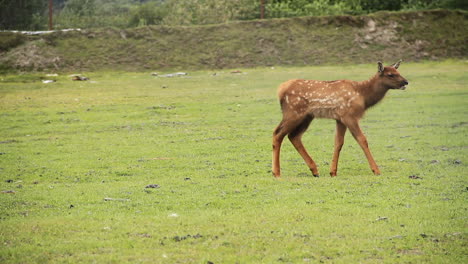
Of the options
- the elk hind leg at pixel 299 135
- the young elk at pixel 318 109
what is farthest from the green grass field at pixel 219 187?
the elk hind leg at pixel 299 135

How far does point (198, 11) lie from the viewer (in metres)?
53.2

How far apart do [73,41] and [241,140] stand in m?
28.7

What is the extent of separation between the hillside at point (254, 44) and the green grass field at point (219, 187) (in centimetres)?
1592

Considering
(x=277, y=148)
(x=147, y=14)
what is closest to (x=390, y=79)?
(x=277, y=148)

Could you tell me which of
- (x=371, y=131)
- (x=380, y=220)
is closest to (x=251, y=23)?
(x=371, y=131)

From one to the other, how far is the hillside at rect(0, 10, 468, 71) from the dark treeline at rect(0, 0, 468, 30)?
13.6ft

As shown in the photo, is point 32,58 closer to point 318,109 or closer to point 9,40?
point 9,40

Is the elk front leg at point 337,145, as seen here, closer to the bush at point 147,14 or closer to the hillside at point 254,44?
the hillside at point 254,44

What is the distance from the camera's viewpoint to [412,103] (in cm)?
2523

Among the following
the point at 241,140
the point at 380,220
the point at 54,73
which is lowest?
the point at 54,73

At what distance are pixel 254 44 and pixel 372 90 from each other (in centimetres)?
3182

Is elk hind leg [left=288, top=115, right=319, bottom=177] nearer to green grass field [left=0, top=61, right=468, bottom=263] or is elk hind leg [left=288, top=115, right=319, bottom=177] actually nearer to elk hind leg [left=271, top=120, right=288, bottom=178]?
elk hind leg [left=271, top=120, right=288, bottom=178]

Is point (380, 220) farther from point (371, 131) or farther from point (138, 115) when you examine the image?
point (138, 115)

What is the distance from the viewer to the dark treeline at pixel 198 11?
49.7 m
